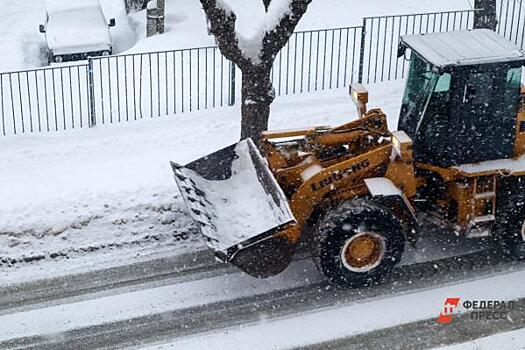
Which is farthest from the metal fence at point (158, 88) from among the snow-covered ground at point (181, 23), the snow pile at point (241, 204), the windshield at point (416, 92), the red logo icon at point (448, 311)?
the red logo icon at point (448, 311)

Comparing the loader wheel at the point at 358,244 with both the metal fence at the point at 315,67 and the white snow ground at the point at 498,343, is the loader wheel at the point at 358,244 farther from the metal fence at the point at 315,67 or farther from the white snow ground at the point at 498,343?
the metal fence at the point at 315,67

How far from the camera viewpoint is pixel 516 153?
10.7m

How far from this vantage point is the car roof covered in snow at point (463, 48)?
32.9 feet

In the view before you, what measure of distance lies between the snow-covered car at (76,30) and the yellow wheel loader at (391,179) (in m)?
8.30

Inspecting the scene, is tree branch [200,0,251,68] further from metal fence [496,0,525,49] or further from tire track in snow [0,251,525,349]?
metal fence [496,0,525,49]

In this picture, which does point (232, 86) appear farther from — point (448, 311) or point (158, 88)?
point (448, 311)

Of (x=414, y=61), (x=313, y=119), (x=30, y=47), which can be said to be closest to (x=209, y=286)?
(x=414, y=61)

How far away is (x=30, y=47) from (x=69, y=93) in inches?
188

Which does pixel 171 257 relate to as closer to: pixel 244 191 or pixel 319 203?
pixel 244 191

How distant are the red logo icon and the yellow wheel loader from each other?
70cm

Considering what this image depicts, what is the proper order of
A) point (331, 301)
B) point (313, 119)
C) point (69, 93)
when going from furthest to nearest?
1. point (69, 93)
2. point (313, 119)
3. point (331, 301)

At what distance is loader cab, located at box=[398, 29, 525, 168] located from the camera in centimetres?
1005

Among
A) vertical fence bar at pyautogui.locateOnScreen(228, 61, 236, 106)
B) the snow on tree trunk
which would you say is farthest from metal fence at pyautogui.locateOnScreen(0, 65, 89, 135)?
the snow on tree trunk

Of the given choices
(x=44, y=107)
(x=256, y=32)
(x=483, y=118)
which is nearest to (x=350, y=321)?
(x=483, y=118)
